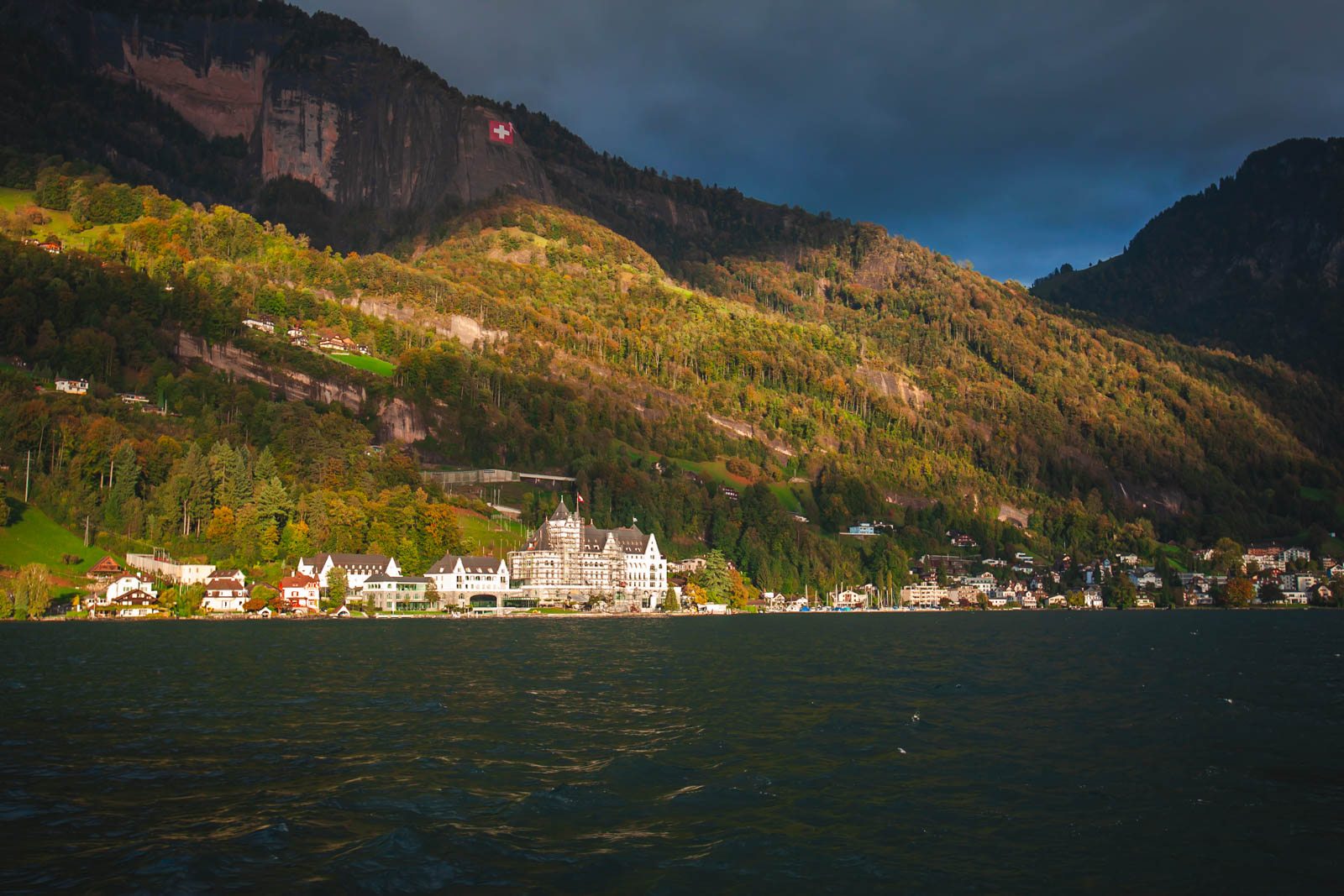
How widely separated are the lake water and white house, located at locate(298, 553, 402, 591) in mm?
72412

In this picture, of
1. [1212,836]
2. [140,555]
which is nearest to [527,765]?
[1212,836]

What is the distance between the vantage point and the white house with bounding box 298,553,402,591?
132m

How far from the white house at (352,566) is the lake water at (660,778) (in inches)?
2851

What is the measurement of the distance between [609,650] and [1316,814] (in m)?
56.6

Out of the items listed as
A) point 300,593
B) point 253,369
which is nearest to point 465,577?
point 300,593

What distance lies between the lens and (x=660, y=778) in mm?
28078

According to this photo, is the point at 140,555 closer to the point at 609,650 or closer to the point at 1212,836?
the point at 609,650

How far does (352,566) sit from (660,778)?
118 meters

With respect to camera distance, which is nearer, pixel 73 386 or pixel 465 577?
pixel 465 577

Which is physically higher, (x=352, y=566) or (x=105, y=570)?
(x=352, y=566)

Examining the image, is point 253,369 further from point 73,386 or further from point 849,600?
point 849,600

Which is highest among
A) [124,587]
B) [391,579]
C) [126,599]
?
[391,579]

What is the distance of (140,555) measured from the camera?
11756cm

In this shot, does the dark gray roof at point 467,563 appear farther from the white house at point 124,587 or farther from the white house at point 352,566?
the white house at point 124,587
